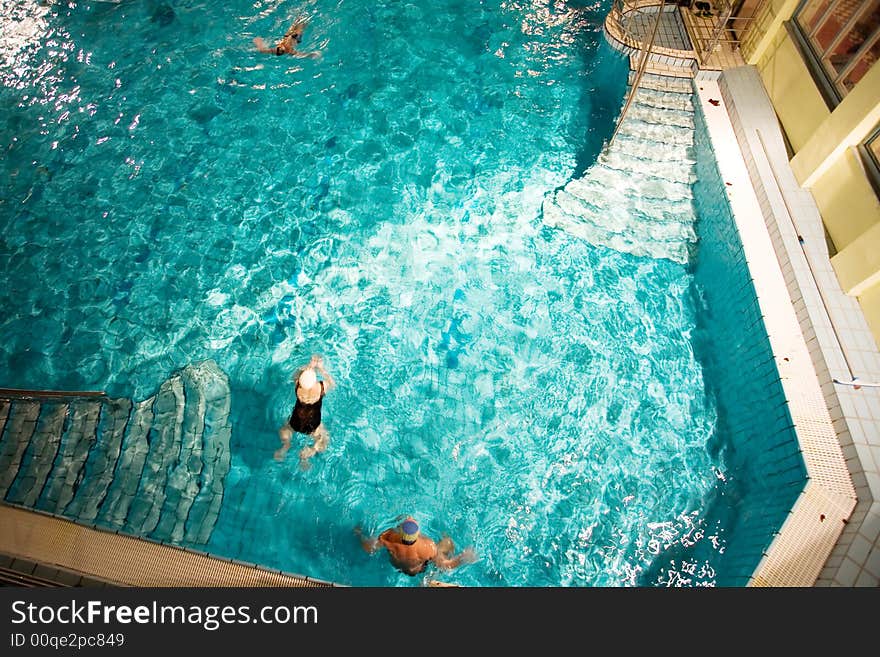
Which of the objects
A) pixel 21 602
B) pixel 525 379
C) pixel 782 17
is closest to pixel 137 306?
pixel 21 602

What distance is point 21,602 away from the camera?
3021 mm

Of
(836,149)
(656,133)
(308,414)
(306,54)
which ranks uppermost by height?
(836,149)

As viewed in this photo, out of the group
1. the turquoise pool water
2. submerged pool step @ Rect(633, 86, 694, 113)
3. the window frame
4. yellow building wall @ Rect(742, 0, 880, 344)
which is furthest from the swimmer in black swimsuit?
the window frame

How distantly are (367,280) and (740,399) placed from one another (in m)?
3.88

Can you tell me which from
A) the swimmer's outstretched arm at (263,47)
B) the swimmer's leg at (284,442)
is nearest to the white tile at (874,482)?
the swimmer's leg at (284,442)

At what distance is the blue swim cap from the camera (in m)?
3.65

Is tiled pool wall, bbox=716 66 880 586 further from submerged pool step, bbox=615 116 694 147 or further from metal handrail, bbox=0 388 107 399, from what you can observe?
metal handrail, bbox=0 388 107 399

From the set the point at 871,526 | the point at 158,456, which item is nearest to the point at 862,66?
the point at 871,526

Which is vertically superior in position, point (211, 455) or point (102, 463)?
point (211, 455)

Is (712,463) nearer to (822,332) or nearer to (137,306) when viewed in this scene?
(822,332)

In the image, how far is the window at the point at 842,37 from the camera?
5.55 meters

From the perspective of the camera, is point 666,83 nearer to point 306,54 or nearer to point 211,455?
point 306,54

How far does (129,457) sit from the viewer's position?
470 centimetres

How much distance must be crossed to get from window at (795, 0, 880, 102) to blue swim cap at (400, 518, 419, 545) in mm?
6156
